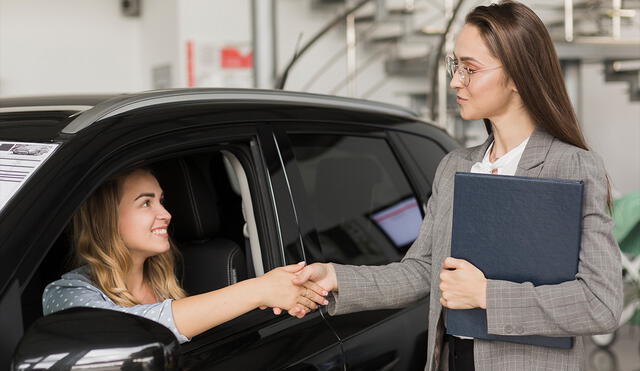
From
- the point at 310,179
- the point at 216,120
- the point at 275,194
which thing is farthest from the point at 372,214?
the point at 216,120

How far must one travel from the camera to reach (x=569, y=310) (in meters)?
1.52

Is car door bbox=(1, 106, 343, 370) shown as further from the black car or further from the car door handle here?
the car door handle

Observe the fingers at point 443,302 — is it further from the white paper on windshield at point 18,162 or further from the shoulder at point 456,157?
the white paper on windshield at point 18,162

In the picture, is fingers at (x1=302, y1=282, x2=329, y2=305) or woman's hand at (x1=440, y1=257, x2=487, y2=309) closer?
woman's hand at (x1=440, y1=257, x2=487, y2=309)

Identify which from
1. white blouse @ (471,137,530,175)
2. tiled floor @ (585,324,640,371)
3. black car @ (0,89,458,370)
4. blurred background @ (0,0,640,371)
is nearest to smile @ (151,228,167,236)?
black car @ (0,89,458,370)

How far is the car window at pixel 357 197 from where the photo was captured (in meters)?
2.13

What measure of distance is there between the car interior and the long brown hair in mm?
674

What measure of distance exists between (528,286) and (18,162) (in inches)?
34.4

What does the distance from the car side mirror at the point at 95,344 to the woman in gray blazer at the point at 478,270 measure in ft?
1.80

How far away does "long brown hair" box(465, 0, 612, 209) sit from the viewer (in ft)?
5.33

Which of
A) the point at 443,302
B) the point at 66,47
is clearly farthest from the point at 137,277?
the point at 66,47

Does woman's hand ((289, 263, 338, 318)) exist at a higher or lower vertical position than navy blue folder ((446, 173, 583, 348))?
lower

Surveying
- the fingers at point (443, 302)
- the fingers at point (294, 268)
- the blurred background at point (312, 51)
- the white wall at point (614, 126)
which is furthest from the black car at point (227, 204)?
the white wall at point (614, 126)

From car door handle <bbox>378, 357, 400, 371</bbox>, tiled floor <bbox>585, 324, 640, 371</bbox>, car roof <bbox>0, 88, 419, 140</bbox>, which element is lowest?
tiled floor <bbox>585, 324, 640, 371</bbox>
